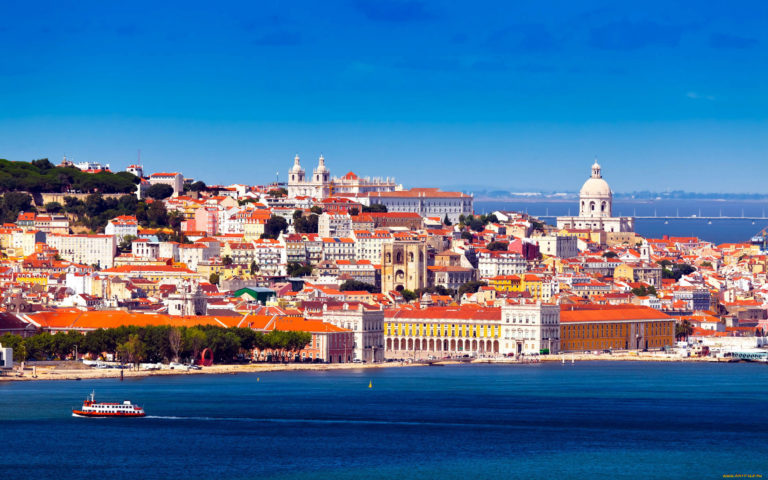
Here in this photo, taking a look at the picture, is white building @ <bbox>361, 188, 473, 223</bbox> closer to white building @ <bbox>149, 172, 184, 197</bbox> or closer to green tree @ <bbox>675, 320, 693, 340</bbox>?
white building @ <bbox>149, 172, 184, 197</bbox>

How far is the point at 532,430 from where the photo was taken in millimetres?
43688

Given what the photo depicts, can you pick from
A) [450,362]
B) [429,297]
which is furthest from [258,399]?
[429,297]

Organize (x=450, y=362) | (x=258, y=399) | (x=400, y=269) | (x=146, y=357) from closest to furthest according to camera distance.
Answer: (x=258, y=399)
(x=146, y=357)
(x=450, y=362)
(x=400, y=269)

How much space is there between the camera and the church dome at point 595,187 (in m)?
110

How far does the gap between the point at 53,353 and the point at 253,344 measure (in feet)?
18.6

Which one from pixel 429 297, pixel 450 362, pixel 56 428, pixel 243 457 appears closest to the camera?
pixel 243 457

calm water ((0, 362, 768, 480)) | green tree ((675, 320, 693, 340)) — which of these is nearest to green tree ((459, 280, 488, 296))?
green tree ((675, 320, 693, 340))

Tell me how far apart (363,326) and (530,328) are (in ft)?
19.1

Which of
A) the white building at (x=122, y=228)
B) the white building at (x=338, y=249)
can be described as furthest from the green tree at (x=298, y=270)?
the white building at (x=122, y=228)

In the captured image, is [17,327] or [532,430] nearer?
[532,430]

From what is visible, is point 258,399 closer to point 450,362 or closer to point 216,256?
point 450,362

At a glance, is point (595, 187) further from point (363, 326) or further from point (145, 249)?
point (363, 326)

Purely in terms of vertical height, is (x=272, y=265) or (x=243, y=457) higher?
(x=272, y=265)

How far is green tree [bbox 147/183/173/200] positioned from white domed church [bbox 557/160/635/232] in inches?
946
